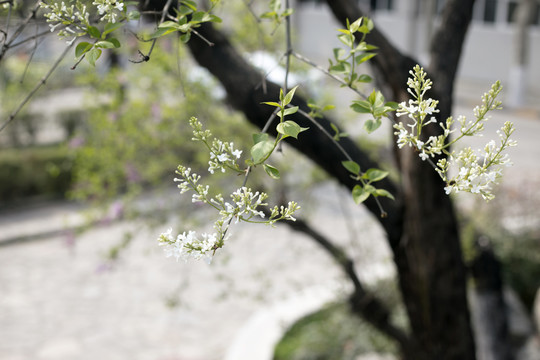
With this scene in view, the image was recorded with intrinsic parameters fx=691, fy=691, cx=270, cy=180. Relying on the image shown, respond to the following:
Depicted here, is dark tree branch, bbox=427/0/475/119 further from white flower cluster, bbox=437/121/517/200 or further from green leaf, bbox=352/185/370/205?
white flower cluster, bbox=437/121/517/200

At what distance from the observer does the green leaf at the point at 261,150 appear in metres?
1.56

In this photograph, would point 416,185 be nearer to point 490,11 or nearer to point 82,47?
point 82,47

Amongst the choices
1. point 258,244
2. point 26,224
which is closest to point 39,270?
point 26,224

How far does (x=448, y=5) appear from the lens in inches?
137

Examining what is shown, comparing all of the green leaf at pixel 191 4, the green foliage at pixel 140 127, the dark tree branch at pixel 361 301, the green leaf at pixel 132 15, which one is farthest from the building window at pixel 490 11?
the green leaf at pixel 132 15

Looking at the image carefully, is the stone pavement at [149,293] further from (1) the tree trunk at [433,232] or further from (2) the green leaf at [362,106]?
(2) the green leaf at [362,106]

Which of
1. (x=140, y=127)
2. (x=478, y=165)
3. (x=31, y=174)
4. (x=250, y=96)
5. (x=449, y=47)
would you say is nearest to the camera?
(x=478, y=165)

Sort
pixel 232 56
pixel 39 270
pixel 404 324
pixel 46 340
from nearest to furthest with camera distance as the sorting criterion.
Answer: pixel 232 56, pixel 404 324, pixel 46 340, pixel 39 270

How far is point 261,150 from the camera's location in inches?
61.8

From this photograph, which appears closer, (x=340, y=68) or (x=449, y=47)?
(x=340, y=68)

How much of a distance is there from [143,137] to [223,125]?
0.62 metres

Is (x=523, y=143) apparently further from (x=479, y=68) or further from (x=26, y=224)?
(x=26, y=224)

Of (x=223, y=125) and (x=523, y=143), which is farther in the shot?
(x=523, y=143)

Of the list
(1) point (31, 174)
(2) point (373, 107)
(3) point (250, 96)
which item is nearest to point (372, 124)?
(2) point (373, 107)
